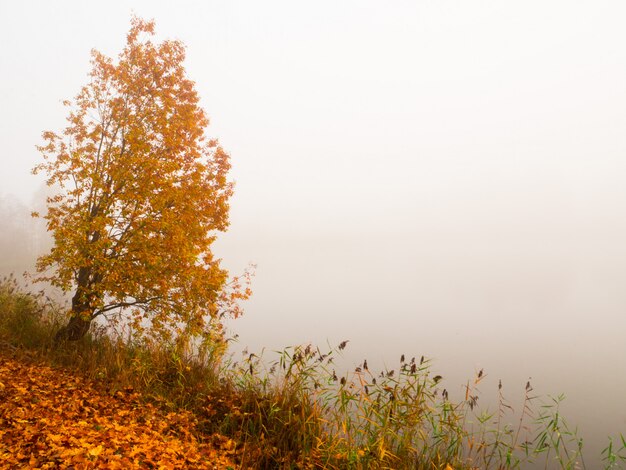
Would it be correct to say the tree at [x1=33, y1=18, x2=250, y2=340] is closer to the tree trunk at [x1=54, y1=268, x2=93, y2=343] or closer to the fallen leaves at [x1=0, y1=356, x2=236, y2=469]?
the tree trunk at [x1=54, y1=268, x2=93, y2=343]

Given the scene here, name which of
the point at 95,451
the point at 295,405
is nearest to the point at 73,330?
the point at 95,451

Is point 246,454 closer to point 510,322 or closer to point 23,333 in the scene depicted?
point 23,333

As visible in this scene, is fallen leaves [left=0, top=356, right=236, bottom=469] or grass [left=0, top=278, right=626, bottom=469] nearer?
fallen leaves [left=0, top=356, right=236, bottom=469]

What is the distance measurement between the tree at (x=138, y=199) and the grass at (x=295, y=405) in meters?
1.09

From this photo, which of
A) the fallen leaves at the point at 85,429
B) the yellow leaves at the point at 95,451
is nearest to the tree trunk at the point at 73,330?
the fallen leaves at the point at 85,429

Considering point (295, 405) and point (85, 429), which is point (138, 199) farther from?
point (295, 405)

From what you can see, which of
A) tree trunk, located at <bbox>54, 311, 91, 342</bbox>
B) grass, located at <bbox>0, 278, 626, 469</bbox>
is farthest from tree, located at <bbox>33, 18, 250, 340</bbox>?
grass, located at <bbox>0, 278, 626, 469</bbox>

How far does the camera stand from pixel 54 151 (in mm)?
Result: 9727

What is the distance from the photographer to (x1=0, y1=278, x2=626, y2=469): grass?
6.01 m

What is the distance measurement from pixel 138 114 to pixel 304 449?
9071mm

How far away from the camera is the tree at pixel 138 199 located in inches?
359

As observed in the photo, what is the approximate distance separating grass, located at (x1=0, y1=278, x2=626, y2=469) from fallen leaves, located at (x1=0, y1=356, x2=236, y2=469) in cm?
51

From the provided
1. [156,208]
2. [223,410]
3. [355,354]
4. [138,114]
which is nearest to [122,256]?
[156,208]

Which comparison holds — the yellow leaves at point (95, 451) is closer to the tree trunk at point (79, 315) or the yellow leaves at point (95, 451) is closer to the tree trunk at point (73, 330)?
the tree trunk at point (79, 315)
